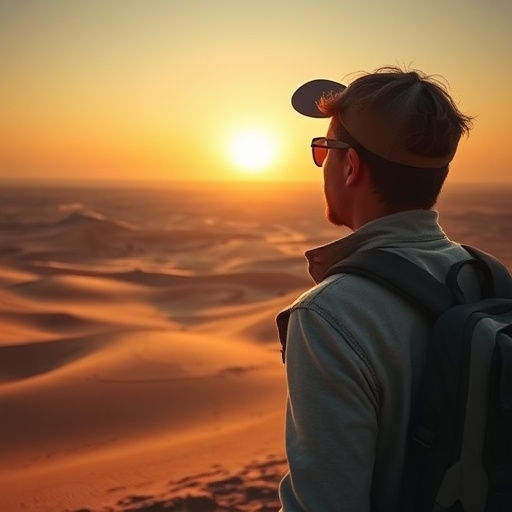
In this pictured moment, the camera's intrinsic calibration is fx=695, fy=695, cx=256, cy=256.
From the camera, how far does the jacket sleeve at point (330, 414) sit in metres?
1.62

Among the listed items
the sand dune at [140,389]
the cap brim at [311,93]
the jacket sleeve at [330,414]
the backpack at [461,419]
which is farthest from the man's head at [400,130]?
the sand dune at [140,389]

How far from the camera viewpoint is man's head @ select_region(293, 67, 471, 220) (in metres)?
1.81

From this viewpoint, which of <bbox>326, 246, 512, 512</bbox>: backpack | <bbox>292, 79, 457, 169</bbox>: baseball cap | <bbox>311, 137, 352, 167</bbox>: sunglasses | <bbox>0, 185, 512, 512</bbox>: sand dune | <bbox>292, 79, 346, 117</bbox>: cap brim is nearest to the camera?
<bbox>326, 246, 512, 512</bbox>: backpack

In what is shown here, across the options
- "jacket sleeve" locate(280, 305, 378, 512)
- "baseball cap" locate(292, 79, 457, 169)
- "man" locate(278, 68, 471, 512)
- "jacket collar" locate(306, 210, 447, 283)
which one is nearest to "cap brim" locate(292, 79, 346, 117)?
"man" locate(278, 68, 471, 512)

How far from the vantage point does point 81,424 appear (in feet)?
20.1

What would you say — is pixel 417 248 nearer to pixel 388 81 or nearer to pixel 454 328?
pixel 454 328

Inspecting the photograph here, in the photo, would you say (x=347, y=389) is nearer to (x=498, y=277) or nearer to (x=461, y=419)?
(x=461, y=419)

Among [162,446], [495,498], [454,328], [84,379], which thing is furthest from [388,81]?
[84,379]

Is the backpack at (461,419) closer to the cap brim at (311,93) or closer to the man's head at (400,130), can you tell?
the man's head at (400,130)

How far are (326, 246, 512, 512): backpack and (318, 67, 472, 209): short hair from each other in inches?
11.7

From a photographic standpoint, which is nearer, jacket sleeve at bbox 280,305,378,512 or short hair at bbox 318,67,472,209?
jacket sleeve at bbox 280,305,378,512

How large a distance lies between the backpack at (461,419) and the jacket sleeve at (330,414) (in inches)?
4.9

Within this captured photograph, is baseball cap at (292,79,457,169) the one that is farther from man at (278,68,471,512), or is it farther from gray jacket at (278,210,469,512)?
gray jacket at (278,210,469,512)

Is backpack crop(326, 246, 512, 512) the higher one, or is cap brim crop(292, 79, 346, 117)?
cap brim crop(292, 79, 346, 117)
